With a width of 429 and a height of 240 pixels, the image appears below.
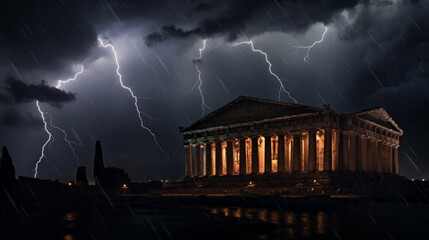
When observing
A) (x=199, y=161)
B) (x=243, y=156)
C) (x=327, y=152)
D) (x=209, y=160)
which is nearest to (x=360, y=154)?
(x=327, y=152)

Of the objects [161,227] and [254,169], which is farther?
[254,169]

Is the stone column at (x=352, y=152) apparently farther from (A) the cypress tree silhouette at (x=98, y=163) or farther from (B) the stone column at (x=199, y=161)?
(A) the cypress tree silhouette at (x=98, y=163)

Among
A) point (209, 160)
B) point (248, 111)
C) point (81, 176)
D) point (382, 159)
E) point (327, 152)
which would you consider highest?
point (248, 111)

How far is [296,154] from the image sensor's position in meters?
56.8

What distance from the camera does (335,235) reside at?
693 inches

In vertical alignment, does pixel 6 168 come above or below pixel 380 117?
below

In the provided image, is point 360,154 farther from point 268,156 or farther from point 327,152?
point 268,156

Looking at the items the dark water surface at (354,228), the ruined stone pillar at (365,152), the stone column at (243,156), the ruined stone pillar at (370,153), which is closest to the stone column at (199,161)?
the stone column at (243,156)

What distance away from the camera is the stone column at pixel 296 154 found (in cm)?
5658

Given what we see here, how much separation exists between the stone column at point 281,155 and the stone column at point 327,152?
19.0 ft

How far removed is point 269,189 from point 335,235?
32.3 m

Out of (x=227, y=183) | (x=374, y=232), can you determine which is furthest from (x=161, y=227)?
(x=227, y=183)

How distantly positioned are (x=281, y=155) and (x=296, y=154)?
7.03 ft

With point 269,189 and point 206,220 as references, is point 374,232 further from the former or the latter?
point 269,189
